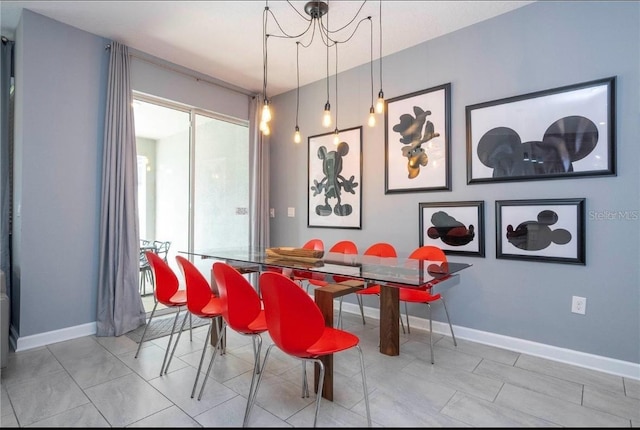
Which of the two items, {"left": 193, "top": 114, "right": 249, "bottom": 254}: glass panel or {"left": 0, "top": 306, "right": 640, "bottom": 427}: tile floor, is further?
{"left": 193, "top": 114, "right": 249, "bottom": 254}: glass panel

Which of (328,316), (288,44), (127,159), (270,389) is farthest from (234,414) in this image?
(288,44)

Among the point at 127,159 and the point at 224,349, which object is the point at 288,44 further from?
the point at 224,349

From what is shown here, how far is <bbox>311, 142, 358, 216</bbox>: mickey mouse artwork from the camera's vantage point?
12.7ft

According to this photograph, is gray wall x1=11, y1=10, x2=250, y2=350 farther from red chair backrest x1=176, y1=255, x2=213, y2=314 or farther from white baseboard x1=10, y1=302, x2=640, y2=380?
red chair backrest x1=176, y1=255, x2=213, y2=314

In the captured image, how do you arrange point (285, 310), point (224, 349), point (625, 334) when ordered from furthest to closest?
point (224, 349), point (625, 334), point (285, 310)

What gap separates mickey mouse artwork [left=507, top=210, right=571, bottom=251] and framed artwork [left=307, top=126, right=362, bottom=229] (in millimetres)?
1569

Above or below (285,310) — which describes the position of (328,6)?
above

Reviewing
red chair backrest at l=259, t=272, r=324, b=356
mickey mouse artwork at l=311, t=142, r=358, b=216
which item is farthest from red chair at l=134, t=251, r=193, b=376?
mickey mouse artwork at l=311, t=142, r=358, b=216

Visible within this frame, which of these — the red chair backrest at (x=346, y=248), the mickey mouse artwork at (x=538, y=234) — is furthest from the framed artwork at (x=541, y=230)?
the red chair backrest at (x=346, y=248)

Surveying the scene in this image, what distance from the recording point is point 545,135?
2.58 m

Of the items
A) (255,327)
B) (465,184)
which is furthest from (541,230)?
(255,327)

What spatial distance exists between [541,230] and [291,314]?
2.21 metres

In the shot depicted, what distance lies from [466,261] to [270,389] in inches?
79.8

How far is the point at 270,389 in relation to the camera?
2061 millimetres
